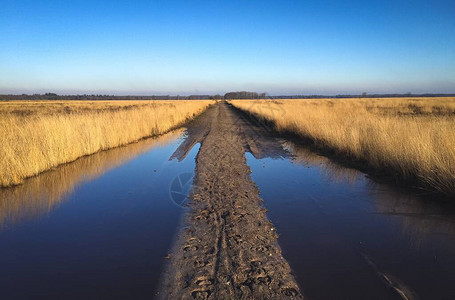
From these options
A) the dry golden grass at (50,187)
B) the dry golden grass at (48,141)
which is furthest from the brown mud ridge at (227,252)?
the dry golden grass at (48,141)

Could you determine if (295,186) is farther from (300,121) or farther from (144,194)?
(300,121)

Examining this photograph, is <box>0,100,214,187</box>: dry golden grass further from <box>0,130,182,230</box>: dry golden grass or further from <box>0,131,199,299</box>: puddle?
<box>0,131,199,299</box>: puddle

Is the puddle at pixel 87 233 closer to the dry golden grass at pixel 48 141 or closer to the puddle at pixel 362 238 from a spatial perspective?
the dry golden grass at pixel 48 141

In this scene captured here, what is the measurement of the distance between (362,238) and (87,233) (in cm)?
406

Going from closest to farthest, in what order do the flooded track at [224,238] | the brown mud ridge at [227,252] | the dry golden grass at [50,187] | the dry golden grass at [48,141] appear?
the brown mud ridge at [227,252] < the flooded track at [224,238] < the dry golden grass at [50,187] < the dry golden grass at [48,141]

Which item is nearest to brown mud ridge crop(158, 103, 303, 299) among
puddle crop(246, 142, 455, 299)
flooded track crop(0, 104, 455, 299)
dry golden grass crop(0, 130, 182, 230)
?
flooded track crop(0, 104, 455, 299)

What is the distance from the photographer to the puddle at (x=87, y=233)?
9.18 ft

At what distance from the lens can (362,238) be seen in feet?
12.2

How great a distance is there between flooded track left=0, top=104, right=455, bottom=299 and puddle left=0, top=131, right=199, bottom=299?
19 millimetres

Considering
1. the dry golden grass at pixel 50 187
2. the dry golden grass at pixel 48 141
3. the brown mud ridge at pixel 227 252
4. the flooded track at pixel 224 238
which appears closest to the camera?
the brown mud ridge at pixel 227 252

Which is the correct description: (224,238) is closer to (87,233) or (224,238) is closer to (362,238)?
(362,238)

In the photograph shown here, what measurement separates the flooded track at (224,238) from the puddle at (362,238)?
2 cm

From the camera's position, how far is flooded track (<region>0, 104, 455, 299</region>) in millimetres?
2703

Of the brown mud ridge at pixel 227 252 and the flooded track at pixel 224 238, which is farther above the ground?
the brown mud ridge at pixel 227 252
